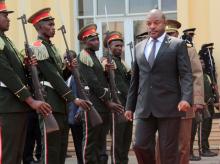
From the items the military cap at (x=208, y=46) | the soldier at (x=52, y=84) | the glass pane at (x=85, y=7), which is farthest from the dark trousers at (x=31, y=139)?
the glass pane at (x=85, y=7)

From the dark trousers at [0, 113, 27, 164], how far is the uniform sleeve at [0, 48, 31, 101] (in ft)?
0.81

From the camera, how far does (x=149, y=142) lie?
746cm

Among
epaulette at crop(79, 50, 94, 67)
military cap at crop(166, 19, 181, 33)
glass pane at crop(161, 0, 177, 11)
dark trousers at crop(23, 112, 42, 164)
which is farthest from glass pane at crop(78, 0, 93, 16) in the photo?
military cap at crop(166, 19, 181, 33)

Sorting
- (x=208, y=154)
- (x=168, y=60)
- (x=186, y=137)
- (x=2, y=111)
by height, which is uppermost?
(x=168, y=60)

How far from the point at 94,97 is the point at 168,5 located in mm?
7467

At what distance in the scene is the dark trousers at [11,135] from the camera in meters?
7.08

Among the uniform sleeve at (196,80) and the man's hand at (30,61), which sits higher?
the man's hand at (30,61)

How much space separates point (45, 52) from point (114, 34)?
259 centimetres

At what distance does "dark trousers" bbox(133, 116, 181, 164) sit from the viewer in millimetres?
7406

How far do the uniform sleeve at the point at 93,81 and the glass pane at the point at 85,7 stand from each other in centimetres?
768

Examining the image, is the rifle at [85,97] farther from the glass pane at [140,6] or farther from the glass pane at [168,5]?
the glass pane at [140,6]

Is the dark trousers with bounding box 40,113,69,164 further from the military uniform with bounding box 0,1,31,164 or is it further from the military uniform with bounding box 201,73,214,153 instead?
the military uniform with bounding box 201,73,214,153

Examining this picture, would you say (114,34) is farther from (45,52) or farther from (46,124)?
(46,124)

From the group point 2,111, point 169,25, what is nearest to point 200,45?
point 169,25
